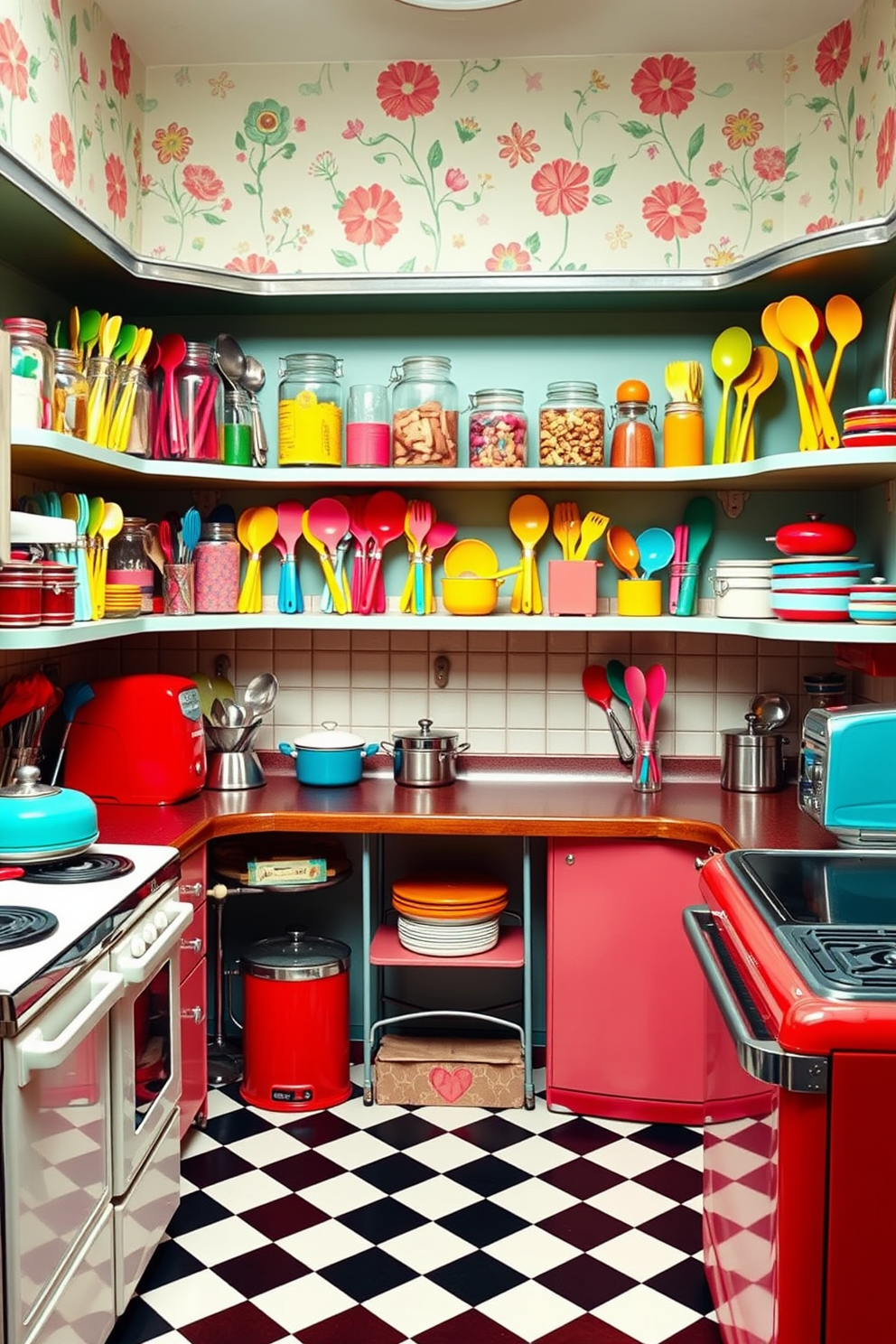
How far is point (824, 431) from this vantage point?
293 centimetres

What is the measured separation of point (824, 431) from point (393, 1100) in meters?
Result: 2.00

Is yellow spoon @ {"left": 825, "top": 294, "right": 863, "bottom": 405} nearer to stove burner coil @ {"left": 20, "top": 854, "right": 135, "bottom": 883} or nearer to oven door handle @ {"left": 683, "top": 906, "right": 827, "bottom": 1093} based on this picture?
oven door handle @ {"left": 683, "top": 906, "right": 827, "bottom": 1093}

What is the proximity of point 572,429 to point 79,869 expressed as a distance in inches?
68.6

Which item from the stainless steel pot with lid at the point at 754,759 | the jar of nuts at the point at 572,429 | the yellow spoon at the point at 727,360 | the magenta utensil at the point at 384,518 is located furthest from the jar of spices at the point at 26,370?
the stainless steel pot with lid at the point at 754,759

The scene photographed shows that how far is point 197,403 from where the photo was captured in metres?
3.28

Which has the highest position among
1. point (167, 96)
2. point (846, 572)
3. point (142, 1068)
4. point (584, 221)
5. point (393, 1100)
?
point (167, 96)

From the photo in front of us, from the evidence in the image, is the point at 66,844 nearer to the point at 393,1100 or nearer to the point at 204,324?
the point at 393,1100

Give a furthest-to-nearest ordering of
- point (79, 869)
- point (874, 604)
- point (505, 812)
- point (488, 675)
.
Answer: point (488, 675), point (505, 812), point (874, 604), point (79, 869)

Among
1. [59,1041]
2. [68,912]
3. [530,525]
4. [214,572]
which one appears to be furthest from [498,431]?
[59,1041]

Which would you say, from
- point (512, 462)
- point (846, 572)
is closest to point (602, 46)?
point (512, 462)

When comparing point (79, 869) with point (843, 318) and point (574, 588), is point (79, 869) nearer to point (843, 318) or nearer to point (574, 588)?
point (574, 588)

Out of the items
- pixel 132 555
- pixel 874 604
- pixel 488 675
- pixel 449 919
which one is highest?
pixel 132 555

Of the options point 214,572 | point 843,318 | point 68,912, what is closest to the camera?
point 68,912

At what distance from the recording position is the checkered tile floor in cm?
229
